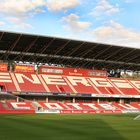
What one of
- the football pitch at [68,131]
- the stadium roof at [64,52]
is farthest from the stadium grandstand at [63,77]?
the football pitch at [68,131]

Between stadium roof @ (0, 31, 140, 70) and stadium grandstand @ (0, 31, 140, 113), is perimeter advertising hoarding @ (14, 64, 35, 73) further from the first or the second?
stadium roof @ (0, 31, 140, 70)

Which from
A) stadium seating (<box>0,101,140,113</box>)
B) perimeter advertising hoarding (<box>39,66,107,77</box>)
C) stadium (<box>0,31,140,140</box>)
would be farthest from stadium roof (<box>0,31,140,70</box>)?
stadium seating (<box>0,101,140,113</box>)

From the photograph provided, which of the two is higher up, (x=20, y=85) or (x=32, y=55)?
(x=32, y=55)

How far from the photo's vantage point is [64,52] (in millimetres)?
71625

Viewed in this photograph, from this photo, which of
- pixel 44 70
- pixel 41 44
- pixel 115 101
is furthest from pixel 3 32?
pixel 115 101

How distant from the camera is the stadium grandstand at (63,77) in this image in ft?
210

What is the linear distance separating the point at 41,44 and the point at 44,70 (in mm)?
12903

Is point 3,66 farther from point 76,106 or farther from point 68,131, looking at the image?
point 68,131

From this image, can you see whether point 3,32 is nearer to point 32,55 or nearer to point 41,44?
point 41,44

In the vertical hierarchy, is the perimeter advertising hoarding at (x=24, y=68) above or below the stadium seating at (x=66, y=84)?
above

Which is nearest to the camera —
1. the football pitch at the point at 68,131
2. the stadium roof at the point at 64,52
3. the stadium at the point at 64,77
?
the football pitch at the point at 68,131

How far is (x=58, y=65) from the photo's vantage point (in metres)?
81.7

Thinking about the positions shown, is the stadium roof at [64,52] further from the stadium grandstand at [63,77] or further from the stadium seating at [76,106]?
the stadium seating at [76,106]

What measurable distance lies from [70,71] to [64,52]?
9.45 m
